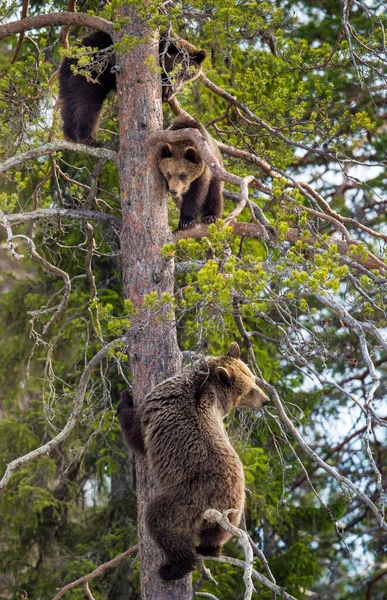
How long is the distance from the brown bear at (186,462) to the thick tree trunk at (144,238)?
190 millimetres

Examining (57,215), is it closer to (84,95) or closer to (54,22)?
(54,22)

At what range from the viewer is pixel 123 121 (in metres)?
6.17

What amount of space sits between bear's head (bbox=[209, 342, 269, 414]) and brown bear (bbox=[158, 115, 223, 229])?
1264 millimetres

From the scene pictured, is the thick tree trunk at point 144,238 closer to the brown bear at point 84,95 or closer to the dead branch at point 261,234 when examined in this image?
the dead branch at point 261,234

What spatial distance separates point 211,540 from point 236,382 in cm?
111

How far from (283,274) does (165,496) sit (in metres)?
1.51

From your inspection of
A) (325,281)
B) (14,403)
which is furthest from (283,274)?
(14,403)

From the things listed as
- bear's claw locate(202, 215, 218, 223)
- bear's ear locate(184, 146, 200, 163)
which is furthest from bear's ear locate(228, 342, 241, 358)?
bear's ear locate(184, 146, 200, 163)

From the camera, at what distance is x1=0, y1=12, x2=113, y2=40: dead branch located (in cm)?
619

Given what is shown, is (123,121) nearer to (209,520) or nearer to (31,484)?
(209,520)

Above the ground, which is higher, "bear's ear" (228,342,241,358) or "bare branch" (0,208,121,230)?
"bare branch" (0,208,121,230)

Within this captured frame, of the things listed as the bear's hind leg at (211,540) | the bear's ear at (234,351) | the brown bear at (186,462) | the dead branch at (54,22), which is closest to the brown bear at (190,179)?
the dead branch at (54,22)

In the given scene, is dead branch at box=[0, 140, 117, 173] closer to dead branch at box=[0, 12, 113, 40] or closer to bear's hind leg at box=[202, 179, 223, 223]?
dead branch at box=[0, 12, 113, 40]

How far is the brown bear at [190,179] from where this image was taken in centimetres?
638
